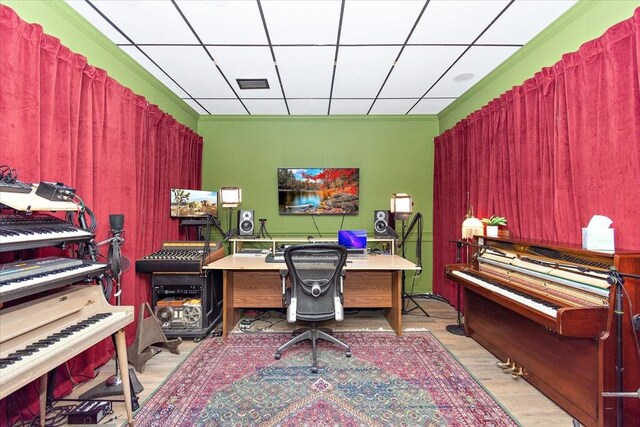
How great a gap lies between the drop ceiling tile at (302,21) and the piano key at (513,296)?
239cm

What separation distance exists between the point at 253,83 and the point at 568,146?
306 cm

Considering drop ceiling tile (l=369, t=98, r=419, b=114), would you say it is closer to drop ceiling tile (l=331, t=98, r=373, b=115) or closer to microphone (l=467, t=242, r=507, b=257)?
drop ceiling tile (l=331, t=98, r=373, b=115)

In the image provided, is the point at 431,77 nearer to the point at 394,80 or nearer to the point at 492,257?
the point at 394,80

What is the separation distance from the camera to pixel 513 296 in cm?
200

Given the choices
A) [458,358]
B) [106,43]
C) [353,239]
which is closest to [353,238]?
[353,239]

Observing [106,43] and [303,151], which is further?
[303,151]

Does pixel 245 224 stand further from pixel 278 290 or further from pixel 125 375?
pixel 125 375

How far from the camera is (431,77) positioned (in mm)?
3262

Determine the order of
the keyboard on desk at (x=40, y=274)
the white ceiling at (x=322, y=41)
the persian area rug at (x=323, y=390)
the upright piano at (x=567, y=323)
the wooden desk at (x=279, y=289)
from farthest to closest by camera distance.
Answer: the wooden desk at (x=279, y=289) → the white ceiling at (x=322, y=41) → the persian area rug at (x=323, y=390) → the upright piano at (x=567, y=323) → the keyboard on desk at (x=40, y=274)

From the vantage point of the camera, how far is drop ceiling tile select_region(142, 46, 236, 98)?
2721 mm

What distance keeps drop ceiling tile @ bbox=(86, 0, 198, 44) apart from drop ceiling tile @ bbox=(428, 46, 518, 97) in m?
2.55

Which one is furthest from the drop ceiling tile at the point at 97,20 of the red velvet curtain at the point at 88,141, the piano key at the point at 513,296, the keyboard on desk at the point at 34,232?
the piano key at the point at 513,296

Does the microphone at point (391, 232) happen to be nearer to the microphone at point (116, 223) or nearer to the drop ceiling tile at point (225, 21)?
the drop ceiling tile at point (225, 21)

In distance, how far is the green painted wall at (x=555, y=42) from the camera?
6.28 ft
